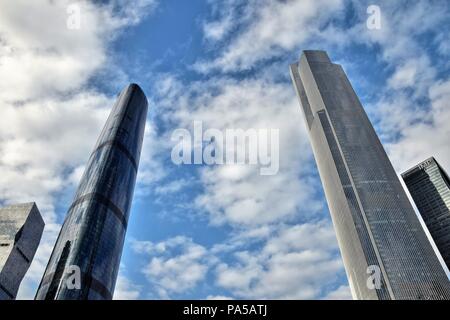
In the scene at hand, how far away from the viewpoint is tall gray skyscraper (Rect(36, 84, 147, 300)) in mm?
141375

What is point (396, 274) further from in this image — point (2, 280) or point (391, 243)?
point (2, 280)

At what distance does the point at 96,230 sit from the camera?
511 feet

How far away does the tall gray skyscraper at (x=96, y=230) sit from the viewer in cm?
14138

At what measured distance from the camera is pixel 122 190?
182 meters

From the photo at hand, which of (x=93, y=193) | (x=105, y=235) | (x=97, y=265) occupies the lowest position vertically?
(x=97, y=265)

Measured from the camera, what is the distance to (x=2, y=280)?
18450 cm
